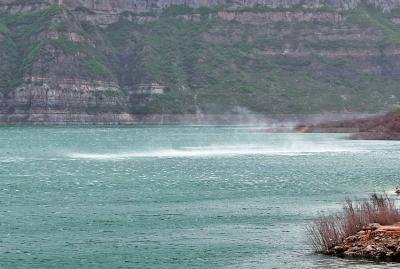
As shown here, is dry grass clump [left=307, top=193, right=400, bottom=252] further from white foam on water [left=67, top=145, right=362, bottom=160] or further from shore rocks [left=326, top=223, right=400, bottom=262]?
white foam on water [left=67, top=145, right=362, bottom=160]

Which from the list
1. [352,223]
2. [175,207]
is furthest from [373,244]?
[175,207]

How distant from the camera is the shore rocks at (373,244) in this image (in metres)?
52.9

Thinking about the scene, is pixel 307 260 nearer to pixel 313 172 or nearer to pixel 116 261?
pixel 116 261

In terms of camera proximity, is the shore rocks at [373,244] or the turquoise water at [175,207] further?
the turquoise water at [175,207]

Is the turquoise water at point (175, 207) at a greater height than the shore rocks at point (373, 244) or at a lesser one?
lesser

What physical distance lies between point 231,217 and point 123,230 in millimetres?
9863

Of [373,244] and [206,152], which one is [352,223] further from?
[206,152]

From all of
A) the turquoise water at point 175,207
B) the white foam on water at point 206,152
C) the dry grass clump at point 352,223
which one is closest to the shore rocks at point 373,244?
the dry grass clump at point 352,223

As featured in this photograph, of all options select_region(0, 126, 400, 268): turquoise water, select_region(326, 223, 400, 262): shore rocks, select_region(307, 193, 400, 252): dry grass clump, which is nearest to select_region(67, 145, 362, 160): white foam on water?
select_region(0, 126, 400, 268): turquoise water

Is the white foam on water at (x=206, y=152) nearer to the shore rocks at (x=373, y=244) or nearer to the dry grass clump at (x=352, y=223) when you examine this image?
the dry grass clump at (x=352, y=223)

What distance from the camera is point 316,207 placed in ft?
257

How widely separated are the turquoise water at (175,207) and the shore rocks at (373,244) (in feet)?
3.09

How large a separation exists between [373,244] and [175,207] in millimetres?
30023

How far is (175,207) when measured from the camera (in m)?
81.4
